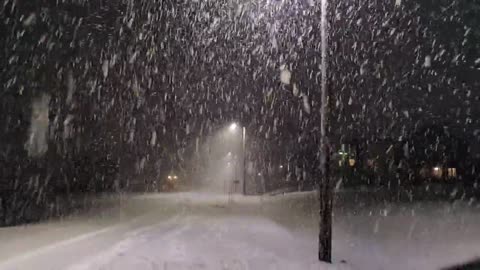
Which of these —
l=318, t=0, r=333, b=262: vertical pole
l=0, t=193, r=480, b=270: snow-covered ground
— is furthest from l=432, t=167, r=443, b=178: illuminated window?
l=318, t=0, r=333, b=262: vertical pole

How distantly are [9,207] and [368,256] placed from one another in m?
16.0

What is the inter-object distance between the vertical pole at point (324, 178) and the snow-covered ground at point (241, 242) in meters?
0.50

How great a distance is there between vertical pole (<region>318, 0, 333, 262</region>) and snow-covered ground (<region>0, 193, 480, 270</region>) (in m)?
0.50

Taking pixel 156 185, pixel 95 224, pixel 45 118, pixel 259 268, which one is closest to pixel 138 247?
pixel 259 268

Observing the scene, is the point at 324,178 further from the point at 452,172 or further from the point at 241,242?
the point at 452,172

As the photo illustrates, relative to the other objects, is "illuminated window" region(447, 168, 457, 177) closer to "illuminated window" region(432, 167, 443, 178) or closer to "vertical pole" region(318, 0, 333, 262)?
"illuminated window" region(432, 167, 443, 178)

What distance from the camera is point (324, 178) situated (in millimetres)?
11883

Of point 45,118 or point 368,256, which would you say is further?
point 45,118

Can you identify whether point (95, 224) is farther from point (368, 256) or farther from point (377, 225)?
point (377, 225)

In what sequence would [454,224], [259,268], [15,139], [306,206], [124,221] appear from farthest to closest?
[306,206], [15,139], [454,224], [124,221], [259,268]

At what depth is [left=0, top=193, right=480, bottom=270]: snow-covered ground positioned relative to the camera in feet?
36.8

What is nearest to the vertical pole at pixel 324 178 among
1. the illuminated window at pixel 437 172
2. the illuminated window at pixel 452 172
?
the illuminated window at pixel 437 172

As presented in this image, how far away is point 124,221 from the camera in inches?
800

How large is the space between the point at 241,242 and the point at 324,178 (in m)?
3.30
